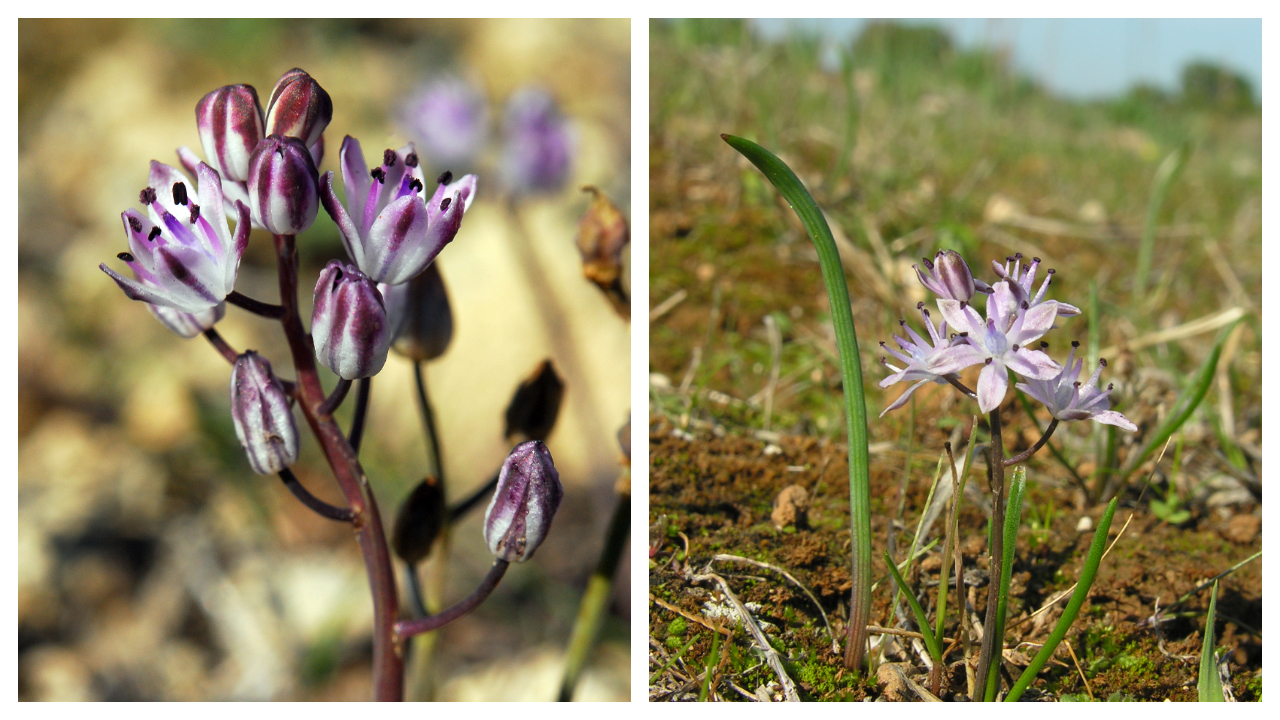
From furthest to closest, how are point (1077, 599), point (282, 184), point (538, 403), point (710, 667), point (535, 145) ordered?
point (535, 145) < point (538, 403) < point (710, 667) < point (1077, 599) < point (282, 184)

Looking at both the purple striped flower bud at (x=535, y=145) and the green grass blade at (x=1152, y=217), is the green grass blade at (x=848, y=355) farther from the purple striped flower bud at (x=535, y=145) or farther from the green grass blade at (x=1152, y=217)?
the green grass blade at (x=1152, y=217)

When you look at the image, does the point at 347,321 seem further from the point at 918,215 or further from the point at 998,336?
the point at 918,215

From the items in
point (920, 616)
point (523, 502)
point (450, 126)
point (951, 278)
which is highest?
point (450, 126)

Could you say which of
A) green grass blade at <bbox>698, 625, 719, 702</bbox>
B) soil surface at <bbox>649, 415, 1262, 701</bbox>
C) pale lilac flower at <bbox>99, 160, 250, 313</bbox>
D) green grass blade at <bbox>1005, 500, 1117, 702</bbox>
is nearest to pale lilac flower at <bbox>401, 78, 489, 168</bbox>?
soil surface at <bbox>649, 415, 1262, 701</bbox>

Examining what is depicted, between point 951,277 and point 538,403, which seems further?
point 538,403

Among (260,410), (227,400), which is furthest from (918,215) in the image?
(227,400)

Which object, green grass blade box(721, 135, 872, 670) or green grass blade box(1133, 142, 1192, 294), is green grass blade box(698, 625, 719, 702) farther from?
green grass blade box(1133, 142, 1192, 294)

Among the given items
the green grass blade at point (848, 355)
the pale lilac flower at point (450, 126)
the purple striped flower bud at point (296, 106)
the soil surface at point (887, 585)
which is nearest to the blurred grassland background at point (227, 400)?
the pale lilac flower at point (450, 126)
